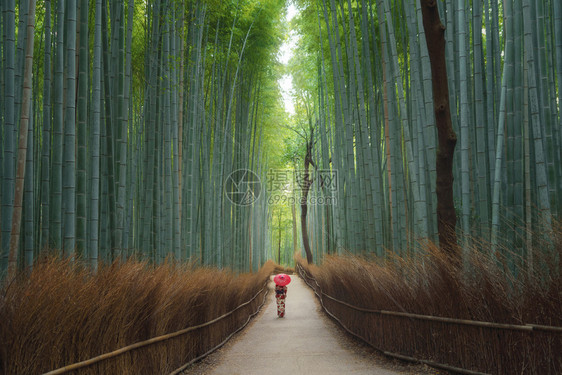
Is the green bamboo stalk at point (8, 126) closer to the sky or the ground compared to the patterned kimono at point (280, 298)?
closer to the sky

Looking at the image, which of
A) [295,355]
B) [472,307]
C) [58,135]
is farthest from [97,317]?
[295,355]

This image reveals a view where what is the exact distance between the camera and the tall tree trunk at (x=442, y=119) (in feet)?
12.4

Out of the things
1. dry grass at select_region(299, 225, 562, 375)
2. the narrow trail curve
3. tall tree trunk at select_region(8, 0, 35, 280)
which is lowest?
the narrow trail curve

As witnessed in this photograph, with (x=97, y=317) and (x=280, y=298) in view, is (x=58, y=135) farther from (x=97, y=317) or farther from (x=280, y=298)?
(x=280, y=298)

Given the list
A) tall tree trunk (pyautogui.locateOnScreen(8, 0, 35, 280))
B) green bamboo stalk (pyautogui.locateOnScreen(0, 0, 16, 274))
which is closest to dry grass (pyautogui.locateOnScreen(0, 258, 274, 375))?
tall tree trunk (pyautogui.locateOnScreen(8, 0, 35, 280))

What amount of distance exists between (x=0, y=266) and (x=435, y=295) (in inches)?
110

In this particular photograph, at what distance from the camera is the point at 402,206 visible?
17.6ft

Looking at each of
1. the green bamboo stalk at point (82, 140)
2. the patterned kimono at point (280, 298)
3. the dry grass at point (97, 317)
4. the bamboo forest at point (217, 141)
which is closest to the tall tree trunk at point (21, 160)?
the bamboo forest at point (217, 141)

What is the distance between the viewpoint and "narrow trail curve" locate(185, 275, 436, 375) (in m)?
3.80

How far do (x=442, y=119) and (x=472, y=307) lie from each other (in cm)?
149

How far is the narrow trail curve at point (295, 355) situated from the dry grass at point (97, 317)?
1.39ft
